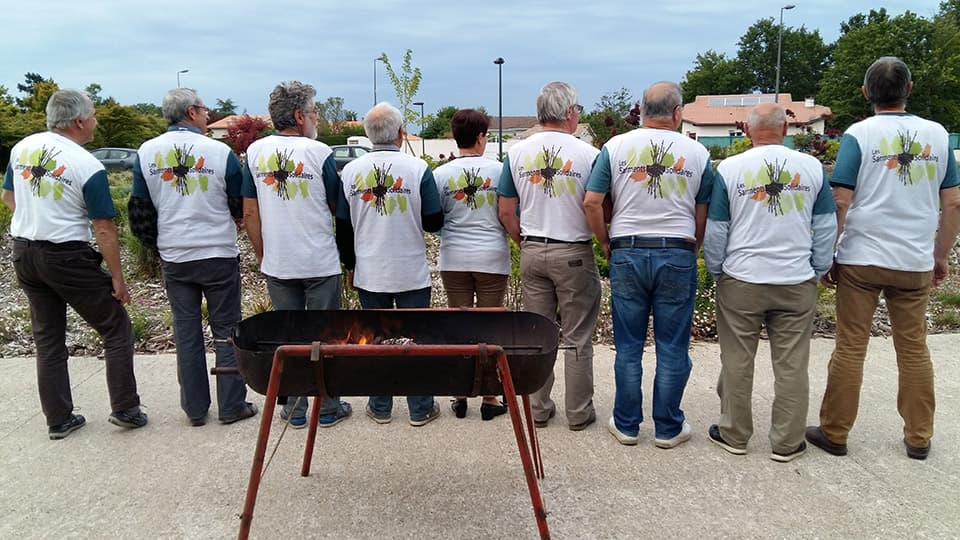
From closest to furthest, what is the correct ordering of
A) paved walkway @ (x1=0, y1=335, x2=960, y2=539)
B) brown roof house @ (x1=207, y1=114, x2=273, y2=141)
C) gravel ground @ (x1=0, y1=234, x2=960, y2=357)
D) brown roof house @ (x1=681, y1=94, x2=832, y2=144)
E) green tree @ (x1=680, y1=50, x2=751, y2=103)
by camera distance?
1. paved walkway @ (x1=0, y1=335, x2=960, y2=539)
2. gravel ground @ (x1=0, y1=234, x2=960, y2=357)
3. brown roof house @ (x1=207, y1=114, x2=273, y2=141)
4. brown roof house @ (x1=681, y1=94, x2=832, y2=144)
5. green tree @ (x1=680, y1=50, x2=751, y2=103)

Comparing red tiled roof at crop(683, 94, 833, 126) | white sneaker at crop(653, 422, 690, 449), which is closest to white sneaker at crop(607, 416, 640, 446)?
white sneaker at crop(653, 422, 690, 449)

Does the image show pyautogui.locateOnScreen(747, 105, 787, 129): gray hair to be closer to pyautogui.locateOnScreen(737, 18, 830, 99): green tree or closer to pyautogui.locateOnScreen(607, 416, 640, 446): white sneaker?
pyautogui.locateOnScreen(607, 416, 640, 446): white sneaker

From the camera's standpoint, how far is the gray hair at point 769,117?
3.58 meters

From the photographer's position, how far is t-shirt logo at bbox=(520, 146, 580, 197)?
3.96m

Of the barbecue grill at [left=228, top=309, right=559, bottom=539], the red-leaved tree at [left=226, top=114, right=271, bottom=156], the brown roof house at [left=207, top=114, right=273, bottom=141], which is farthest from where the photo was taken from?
the brown roof house at [left=207, top=114, right=273, bottom=141]

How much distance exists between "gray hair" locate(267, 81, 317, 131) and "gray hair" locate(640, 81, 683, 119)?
1.99 metres

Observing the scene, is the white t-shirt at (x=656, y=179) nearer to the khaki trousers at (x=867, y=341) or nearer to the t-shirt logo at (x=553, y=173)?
the t-shirt logo at (x=553, y=173)

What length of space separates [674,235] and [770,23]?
269ft

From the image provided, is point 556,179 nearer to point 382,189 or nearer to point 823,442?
point 382,189

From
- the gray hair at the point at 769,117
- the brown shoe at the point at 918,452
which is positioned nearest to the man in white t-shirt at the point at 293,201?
the gray hair at the point at 769,117

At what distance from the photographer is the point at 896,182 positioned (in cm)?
359

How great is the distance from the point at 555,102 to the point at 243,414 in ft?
9.05

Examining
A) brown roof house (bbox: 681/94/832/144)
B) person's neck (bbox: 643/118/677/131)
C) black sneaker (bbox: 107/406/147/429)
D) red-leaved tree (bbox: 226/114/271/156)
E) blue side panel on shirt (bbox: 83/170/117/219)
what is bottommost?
black sneaker (bbox: 107/406/147/429)

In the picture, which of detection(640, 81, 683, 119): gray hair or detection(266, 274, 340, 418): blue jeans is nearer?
detection(640, 81, 683, 119): gray hair
